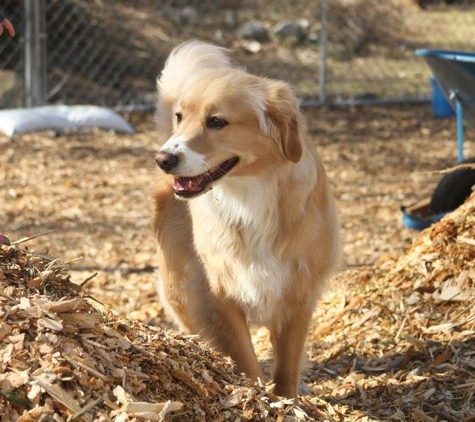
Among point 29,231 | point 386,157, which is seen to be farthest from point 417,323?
point 386,157

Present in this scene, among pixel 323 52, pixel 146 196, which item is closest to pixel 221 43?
pixel 323 52

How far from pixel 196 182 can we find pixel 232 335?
75cm

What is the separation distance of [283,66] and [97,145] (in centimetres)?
321

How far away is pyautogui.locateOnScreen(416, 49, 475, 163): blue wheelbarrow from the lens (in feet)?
17.6

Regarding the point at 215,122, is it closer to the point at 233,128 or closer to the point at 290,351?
the point at 233,128

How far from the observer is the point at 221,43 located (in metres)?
11.4

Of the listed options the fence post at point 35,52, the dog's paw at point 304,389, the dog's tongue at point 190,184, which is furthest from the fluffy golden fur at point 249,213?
the fence post at point 35,52

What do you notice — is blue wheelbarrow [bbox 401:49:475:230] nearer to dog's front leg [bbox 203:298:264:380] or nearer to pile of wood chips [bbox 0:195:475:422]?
pile of wood chips [bbox 0:195:475:422]

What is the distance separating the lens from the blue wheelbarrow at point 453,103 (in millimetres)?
5367

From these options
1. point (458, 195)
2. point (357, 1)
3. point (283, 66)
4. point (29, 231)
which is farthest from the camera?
point (357, 1)

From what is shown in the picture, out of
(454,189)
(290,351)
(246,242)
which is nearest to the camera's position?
(246,242)

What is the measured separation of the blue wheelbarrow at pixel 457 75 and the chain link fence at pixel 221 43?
13.2 ft

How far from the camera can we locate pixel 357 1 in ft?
39.8

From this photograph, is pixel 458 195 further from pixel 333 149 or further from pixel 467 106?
pixel 333 149
